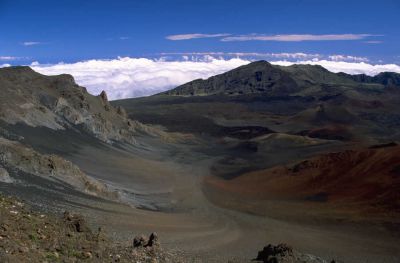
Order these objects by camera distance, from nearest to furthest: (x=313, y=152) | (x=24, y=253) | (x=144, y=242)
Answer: (x=24, y=253)
(x=144, y=242)
(x=313, y=152)

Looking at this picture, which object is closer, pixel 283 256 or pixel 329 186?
pixel 283 256

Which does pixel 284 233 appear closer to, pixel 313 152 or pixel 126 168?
pixel 126 168

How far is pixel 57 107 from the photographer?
82.6 m

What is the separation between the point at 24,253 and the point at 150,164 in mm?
59487

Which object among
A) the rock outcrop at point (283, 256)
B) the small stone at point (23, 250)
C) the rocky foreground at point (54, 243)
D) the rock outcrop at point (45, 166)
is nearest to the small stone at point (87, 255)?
the rocky foreground at point (54, 243)

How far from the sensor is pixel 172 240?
112 feet

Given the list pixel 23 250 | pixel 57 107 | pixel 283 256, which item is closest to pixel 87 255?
pixel 23 250

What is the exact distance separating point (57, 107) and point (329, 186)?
42542 mm

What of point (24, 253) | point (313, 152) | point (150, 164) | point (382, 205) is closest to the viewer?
point (24, 253)

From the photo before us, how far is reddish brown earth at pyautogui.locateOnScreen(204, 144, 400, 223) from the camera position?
50219 mm

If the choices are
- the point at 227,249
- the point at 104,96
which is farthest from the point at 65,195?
the point at 104,96

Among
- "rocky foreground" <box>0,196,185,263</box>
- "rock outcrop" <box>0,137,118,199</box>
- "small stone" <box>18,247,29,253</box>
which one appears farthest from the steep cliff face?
"small stone" <box>18,247,29,253</box>

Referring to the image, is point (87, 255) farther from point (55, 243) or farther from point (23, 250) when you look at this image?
point (23, 250)

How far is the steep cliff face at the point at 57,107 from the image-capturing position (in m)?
69.6
